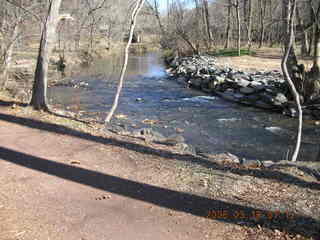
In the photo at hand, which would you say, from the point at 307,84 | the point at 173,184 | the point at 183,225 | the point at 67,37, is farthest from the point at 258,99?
the point at 67,37

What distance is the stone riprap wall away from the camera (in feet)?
44.7

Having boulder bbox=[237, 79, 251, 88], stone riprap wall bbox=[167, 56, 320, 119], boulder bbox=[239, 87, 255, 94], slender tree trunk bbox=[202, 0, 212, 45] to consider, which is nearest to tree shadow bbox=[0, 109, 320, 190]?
stone riprap wall bbox=[167, 56, 320, 119]

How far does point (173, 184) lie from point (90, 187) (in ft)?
3.92

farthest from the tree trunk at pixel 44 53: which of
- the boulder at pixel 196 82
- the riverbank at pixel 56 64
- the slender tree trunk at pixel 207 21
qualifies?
the slender tree trunk at pixel 207 21

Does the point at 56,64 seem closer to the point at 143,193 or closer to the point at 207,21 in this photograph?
the point at 207,21

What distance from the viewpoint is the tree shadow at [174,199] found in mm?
4066

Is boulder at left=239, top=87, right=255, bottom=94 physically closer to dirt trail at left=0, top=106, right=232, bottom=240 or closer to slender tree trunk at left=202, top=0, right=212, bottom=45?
dirt trail at left=0, top=106, right=232, bottom=240

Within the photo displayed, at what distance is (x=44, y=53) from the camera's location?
9.18 meters

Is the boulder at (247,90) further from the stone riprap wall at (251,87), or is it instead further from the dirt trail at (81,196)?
the dirt trail at (81,196)

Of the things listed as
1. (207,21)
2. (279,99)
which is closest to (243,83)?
(279,99)

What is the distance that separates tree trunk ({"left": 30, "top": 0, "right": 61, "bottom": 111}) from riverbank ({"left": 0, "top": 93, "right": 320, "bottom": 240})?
7.31ft

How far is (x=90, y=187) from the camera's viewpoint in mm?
4938

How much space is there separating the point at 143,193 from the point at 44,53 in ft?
19.3

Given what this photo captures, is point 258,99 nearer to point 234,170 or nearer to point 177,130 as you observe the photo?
point 177,130
